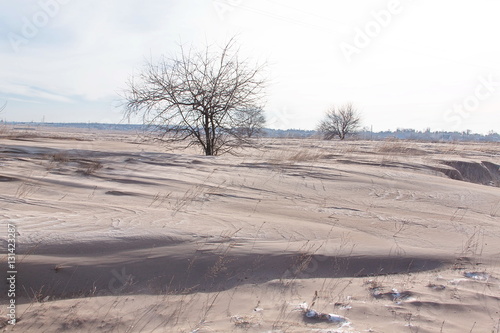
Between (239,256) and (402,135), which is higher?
(402,135)

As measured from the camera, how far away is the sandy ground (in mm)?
2768

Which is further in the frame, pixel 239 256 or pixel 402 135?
pixel 402 135

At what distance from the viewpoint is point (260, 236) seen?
4191 mm

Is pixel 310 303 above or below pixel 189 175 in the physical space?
below

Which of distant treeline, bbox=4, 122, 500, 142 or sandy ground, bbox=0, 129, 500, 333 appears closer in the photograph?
sandy ground, bbox=0, 129, 500, 333

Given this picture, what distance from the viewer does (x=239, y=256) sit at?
368 cm

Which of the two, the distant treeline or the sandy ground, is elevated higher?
the distant treeline

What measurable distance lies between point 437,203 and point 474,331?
410cm

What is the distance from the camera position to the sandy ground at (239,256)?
2.77m

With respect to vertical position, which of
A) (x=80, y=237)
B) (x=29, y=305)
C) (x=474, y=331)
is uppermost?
(x=80, y=237)

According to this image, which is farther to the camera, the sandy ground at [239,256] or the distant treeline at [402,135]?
the distant treeline at [402,135]

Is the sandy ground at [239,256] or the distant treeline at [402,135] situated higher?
the distant treeline at [402,135]

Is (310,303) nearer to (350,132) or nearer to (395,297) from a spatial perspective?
(395,297)

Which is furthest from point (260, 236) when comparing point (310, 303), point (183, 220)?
point (310, 303)
